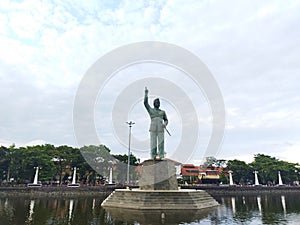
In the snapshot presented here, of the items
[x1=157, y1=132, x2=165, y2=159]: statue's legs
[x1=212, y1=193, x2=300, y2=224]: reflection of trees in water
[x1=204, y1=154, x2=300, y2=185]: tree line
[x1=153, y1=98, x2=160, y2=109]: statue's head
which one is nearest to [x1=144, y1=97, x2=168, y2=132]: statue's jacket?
[x1=153, y1=98, x2=160, y2=109]: statue's head

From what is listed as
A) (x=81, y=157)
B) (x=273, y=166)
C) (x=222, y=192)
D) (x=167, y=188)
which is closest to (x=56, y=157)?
(x=81, y=157)

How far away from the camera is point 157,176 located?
69.4 ft

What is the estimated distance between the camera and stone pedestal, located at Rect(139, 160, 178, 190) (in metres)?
21.1

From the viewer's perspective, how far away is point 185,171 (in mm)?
84000

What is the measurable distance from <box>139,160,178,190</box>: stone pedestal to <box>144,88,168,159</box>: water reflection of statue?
1508 millimetres

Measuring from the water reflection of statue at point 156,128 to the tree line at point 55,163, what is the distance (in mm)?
29391

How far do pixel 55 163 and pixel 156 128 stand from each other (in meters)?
35.1

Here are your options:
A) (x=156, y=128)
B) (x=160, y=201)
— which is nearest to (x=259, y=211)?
(x=160, y=201)

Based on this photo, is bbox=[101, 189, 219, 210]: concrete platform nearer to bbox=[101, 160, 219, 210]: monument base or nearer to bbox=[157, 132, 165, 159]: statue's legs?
bbox=[101, 160, 219, 210]: monument base

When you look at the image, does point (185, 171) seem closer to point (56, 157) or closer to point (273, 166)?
point (273, 166)

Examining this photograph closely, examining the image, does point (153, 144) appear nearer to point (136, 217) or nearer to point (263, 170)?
point (136, 217)

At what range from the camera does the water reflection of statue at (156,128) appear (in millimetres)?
23281

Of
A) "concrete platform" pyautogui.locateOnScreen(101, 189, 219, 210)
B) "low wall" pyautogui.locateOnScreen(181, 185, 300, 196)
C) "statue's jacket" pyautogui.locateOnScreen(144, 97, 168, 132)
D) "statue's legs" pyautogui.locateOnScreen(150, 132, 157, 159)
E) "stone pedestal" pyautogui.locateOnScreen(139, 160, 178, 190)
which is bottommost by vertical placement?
"concrete platform" pyautogui.locateOnScreen(101, 189, 219, 210)

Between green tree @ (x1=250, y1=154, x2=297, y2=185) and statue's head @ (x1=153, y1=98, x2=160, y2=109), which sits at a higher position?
statue's head @ (x1=153, y1=98, x2=160, y2=109)
